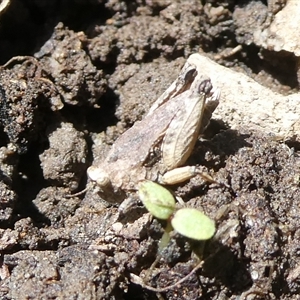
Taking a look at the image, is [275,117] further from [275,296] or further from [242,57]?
Result: [275,296]

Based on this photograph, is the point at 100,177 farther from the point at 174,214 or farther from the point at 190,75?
the point at 190,75

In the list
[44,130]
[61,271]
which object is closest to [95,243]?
[61,271]

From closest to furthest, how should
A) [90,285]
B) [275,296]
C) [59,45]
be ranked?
[90,285]
[275,296]
[59,45]

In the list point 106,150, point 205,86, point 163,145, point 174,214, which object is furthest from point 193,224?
point 106,150

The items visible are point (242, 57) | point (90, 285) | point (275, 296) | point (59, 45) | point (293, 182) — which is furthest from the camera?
point (242, 57)

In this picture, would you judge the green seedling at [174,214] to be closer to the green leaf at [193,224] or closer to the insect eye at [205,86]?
the green leaf at [193,224]

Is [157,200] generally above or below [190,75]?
below

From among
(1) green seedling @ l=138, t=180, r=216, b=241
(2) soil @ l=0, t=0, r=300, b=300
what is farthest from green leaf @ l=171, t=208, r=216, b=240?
(2) soil @ l=0, t=0, r=300, b=300

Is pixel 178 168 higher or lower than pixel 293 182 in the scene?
higher
